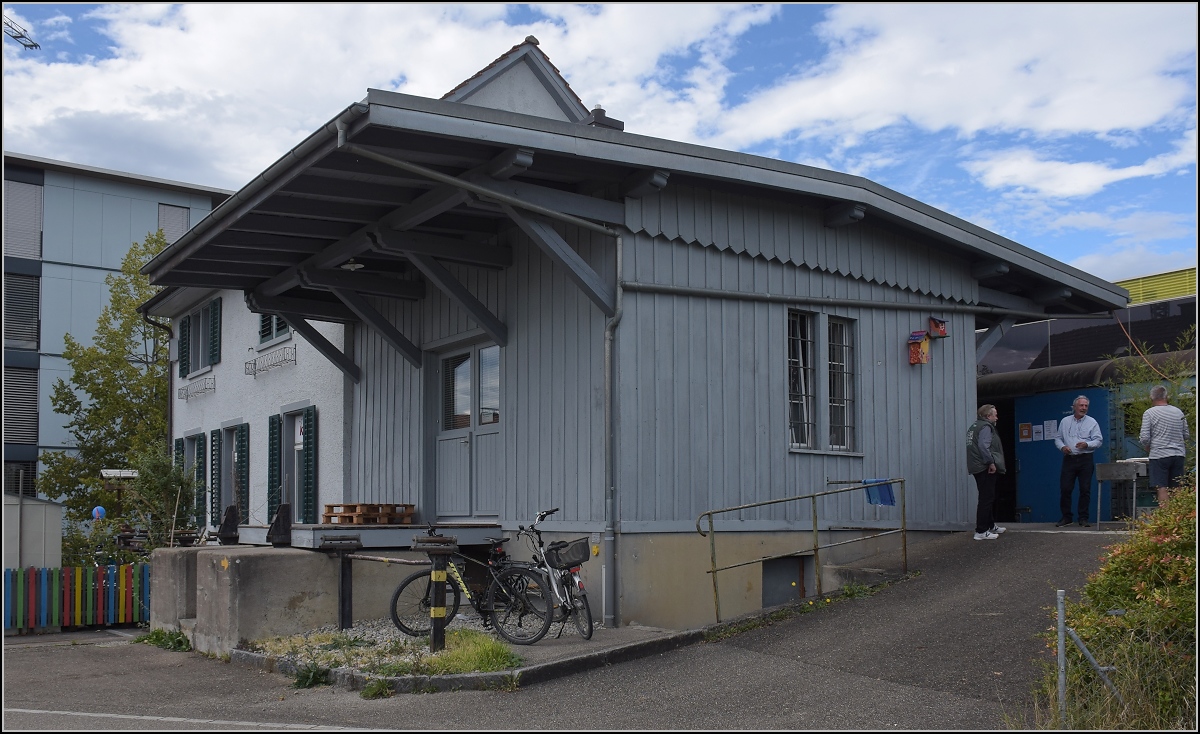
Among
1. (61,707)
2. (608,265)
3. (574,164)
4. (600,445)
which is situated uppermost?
(574,164)

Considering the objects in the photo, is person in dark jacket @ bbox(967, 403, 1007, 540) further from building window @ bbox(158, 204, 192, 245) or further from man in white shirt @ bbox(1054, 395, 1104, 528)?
building window @ bbox(158, 204, 192, 245)

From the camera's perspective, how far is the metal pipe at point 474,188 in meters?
8.87

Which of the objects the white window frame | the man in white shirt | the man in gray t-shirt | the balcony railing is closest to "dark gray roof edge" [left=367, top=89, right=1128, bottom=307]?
the white window frame

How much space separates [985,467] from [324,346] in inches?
318

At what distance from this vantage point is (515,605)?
996 centimetres

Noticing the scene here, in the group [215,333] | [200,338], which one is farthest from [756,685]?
[200,338]

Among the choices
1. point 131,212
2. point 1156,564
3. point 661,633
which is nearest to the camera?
point 1156,564

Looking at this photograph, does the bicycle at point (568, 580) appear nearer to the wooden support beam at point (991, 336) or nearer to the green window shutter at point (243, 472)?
the wooden support beam at point (991, 336)

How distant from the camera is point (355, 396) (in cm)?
1555

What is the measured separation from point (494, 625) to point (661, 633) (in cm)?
140

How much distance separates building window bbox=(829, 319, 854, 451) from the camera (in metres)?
12.7

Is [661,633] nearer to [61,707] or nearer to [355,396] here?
[61,707]

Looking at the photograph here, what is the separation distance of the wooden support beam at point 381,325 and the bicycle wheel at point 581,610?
15.4 ft

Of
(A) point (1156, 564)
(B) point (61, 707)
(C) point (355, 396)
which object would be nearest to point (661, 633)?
(A) point (1156, 564)
